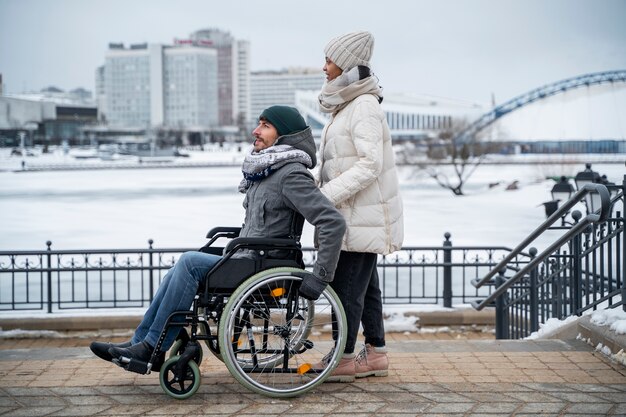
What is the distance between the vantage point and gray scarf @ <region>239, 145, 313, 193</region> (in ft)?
13.1

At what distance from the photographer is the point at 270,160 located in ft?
13.0

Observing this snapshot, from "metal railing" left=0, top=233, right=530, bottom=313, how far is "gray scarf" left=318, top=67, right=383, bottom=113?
508 centimetres

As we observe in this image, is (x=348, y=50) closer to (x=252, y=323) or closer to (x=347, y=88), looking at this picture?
(x=347, y=88)

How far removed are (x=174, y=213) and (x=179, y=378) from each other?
1979 cm

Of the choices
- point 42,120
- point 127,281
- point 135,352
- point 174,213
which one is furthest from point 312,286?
point 42,120

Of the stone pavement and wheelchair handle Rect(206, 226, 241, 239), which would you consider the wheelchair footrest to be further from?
wheelchair handle Rect(206, 226, 241, 239)

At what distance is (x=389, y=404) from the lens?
3.82 meters

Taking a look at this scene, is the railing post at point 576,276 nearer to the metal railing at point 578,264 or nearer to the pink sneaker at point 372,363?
the metal railing at point 578,264

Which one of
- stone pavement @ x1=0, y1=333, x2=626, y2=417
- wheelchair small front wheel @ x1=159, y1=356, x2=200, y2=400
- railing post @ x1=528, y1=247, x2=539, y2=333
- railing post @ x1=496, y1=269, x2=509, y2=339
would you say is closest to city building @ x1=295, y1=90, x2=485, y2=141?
railing post @ x1=496, y1=269, x2=509, y2=339

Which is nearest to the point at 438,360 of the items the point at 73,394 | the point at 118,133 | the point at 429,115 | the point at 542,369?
the point at 542,369

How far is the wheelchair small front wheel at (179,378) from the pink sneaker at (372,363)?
34.2 inches

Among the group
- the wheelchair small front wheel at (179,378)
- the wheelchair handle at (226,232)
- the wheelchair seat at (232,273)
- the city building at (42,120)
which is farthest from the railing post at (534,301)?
the city building at (42,120)

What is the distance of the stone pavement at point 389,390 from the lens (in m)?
3.71

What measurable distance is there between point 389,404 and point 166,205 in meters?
23.1
